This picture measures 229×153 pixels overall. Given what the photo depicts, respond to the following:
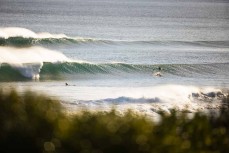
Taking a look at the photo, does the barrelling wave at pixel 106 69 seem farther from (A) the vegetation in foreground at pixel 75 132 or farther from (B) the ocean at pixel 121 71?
(A) the vegetation in foreground at pixel 75 132

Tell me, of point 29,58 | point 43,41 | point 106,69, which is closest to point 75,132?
point 106,69

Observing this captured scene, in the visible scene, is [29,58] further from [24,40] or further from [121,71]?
[24,40]

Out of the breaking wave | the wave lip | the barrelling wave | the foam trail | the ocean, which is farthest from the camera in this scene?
the breaking wave

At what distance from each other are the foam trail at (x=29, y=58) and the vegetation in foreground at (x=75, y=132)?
84.3ft


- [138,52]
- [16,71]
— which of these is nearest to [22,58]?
[16,71]

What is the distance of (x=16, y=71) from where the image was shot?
34000 millimetres

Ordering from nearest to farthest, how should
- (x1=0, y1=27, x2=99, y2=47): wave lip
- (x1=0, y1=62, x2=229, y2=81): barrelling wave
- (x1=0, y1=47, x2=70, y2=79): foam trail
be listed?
(x1=0, y1=62, x2=229, y2=81): barrelling wave < (x1=0, y1=47, x2=70, y2=79): foam trail < (x1=0, y1=27, x2=99, y2=47): wave lip

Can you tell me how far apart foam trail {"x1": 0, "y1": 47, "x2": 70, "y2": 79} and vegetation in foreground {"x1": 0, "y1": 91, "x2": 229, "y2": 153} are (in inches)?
1012

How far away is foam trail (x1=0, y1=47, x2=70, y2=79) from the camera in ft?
114

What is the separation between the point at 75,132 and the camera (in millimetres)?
6863

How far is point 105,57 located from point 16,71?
32.3 ft

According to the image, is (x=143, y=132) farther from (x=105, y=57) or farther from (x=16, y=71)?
(x=105, y=57)

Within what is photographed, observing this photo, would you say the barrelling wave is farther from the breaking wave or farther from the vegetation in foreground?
the vegetation in foreground

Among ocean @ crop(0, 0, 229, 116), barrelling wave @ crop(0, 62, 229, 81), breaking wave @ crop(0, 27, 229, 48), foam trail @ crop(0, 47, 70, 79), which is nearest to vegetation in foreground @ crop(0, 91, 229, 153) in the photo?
ocean @ crop(0, 0, 229, 116)
